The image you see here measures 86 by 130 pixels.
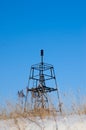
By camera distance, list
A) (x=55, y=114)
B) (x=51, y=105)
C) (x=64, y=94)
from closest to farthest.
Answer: (x=55, y=114) → (x=51, y=105) → (x=64, y=94)

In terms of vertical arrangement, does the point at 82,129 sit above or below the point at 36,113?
below

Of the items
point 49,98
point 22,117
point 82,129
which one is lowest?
point 82,129

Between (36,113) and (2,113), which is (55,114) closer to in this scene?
(36,113)

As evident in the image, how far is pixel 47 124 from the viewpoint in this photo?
159 inches

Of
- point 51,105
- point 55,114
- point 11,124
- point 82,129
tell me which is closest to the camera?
point 82,129

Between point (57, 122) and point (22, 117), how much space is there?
0.80m

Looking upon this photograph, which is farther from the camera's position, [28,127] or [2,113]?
[2,113]

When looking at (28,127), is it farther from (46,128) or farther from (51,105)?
(51,105)

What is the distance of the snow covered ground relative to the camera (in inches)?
154

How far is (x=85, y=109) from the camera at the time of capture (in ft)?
16.3

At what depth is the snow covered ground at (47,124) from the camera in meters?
3.91

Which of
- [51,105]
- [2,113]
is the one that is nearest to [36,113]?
[51,105]

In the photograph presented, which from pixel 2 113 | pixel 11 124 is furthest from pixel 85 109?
pixel 2 113

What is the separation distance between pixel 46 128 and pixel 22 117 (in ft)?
2.55
